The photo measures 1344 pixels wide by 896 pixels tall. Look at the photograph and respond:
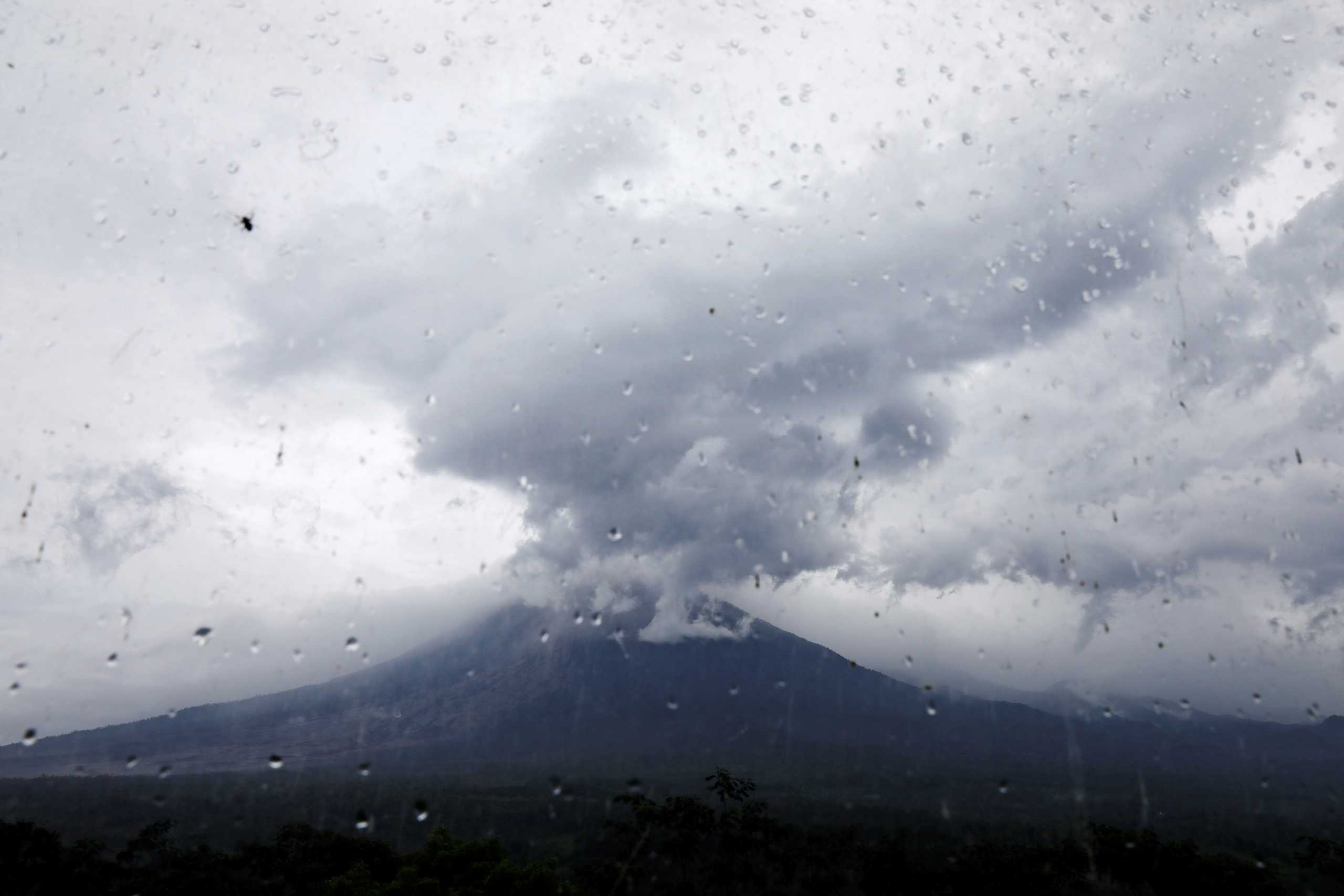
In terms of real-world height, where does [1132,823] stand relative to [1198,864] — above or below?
below

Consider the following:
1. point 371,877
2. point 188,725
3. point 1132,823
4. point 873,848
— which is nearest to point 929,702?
point 371,877

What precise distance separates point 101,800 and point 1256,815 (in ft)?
620

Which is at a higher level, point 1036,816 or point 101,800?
point 101,800

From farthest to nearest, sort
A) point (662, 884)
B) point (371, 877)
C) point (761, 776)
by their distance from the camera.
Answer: point (761, 776) < point (662, 884) < point (371, 877)

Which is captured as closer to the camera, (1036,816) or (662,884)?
(662,884)

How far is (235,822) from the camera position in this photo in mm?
120938

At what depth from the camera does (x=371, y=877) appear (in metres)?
22.4

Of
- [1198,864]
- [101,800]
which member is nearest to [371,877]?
[1198,864]

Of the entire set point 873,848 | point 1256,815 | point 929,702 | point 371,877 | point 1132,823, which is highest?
point 929,702

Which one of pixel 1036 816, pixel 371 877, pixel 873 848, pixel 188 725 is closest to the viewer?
pixel 371 877

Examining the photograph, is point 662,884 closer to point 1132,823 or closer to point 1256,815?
point 1132,823

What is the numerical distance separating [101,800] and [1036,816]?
149 metres

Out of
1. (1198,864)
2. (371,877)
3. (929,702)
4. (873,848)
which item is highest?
(929,702)

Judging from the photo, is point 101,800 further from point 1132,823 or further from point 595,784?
point 1132,823
